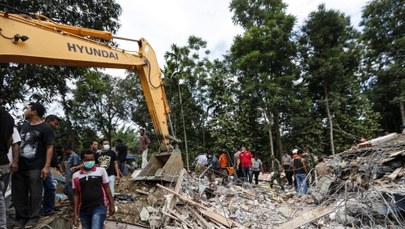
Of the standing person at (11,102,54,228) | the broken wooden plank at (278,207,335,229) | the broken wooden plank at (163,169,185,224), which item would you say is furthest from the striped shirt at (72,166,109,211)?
the broken wooden plank at (278,207,335,229)

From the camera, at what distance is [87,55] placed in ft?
19.3

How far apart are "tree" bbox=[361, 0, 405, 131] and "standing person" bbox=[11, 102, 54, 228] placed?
67.7 feet

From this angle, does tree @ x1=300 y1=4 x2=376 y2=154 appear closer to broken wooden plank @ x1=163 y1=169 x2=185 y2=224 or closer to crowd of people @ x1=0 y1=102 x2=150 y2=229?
broken wooden plank @ x1=163 y1=169 x2=185 y2=224

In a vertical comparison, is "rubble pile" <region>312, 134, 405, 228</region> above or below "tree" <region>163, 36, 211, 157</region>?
below

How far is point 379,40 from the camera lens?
21.9 meters

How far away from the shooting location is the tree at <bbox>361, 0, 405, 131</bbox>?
66.2 ft

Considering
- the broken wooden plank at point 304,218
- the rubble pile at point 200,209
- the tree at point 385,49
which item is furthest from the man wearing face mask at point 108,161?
the tree at point 385,49

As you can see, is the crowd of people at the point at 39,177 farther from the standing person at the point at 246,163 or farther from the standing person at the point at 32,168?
the standing person at the point at 246,163

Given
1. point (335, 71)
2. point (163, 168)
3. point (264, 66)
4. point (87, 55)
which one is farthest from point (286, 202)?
point (335, 71)

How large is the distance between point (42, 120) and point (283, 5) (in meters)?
20.8

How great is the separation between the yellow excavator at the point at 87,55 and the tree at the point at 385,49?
17560 mm

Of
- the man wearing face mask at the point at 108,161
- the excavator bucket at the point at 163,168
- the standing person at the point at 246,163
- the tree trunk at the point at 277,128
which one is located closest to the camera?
the man wearing face mask at the point at 108,161

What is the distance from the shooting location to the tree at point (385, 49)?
66.2 feet

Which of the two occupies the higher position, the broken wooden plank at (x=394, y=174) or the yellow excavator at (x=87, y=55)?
the yellow excavator at (x=87, y=55)
